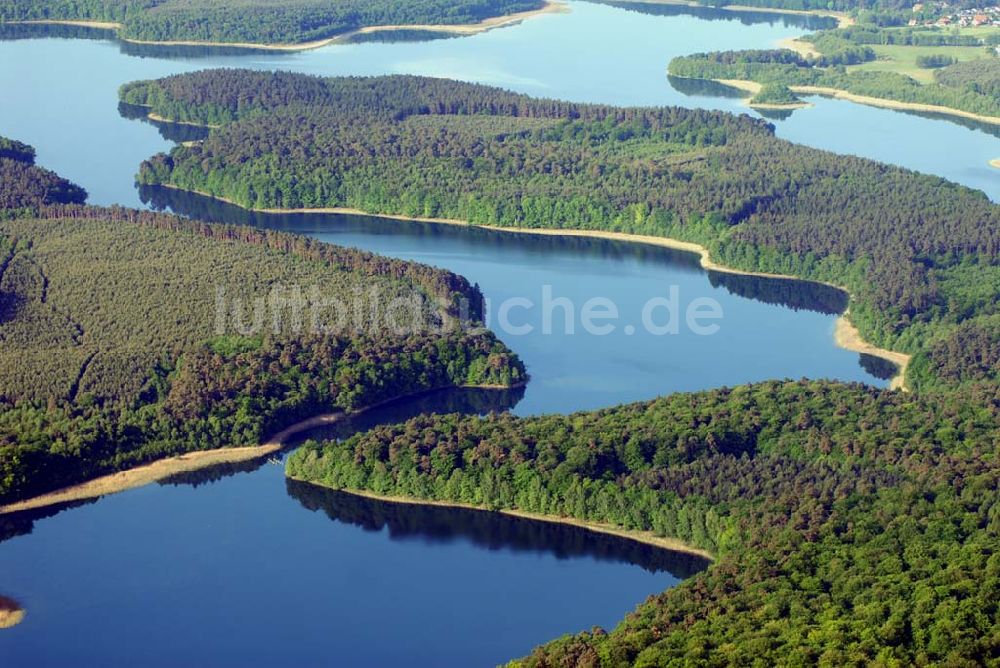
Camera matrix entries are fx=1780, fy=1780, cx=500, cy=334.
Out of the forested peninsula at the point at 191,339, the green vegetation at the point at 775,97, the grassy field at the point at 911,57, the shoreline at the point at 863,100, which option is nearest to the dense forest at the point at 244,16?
the shoreline at the point at 863,100

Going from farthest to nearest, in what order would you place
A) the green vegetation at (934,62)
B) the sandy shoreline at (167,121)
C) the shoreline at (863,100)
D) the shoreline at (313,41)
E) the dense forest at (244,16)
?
the dense forest at (244,16) → the shoreline at (313,41) → the green vegetation at (934,62) → the shoreline at (863,100) → the sandy shoreline at (167,121)

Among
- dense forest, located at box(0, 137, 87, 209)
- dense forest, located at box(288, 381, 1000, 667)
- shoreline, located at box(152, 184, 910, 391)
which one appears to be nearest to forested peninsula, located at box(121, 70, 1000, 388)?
shoreline, located at box(152, 184, 910, 391)

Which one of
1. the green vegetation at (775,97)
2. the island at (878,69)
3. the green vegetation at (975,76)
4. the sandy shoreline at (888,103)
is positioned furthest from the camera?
the green vegetation at (975,76)

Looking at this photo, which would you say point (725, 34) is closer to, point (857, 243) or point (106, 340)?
point (857, 243)

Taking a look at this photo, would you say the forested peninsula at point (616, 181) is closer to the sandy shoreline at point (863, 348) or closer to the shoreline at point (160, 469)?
the sandy shoreline at point (863, 348)

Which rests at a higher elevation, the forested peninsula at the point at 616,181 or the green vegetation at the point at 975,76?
the green vegetation at the point at 975,76

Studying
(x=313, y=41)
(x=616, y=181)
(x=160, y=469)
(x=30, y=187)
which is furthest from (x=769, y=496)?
(x=313, y=41)

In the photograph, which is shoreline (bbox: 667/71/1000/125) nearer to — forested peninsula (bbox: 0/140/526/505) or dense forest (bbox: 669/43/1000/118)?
dense forest (bbox: 669/43/1000/118)
